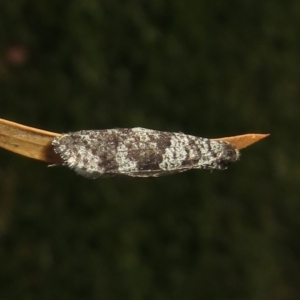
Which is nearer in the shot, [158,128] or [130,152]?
[130,152]

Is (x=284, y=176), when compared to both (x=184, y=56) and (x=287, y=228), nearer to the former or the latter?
(x=287, y=228)

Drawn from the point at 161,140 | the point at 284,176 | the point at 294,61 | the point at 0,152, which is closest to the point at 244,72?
the point at 294,61

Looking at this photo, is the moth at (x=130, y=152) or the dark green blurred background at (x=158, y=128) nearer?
the moth at (x=130, y=152)

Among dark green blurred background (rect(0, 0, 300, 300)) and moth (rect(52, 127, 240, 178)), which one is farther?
dark green blurred background (rect(0, 0, 300, 300))

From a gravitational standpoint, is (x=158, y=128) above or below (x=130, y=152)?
above
